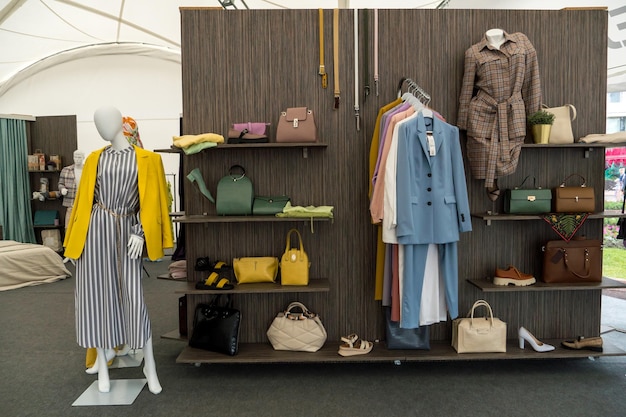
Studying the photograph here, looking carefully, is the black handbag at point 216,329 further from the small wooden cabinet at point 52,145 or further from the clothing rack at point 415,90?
the small wooden cabinet at point 52,145

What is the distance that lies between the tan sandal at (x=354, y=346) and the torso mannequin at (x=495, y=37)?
7.41 ft

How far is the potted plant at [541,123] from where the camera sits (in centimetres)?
313

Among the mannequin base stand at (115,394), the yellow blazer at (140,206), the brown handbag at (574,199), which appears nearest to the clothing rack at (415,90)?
the brown handbag at (574,199)

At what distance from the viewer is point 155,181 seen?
2.95 meters

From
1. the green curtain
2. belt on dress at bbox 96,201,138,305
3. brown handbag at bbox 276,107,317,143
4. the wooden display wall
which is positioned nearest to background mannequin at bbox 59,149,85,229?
the green curtain

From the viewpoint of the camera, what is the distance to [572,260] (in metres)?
3.25

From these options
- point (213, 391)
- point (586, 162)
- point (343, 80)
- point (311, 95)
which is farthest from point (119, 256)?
point (586, 162)

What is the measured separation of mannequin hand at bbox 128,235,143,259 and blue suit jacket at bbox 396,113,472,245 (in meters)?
1.63

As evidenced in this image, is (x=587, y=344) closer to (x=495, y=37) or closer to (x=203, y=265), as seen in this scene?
(x=495, y=37)

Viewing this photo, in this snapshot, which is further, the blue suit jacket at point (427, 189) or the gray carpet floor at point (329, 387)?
the blue suit jacket at point (427, 189)

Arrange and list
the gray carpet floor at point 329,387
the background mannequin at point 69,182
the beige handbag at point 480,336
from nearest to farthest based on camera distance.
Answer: the gray carpet floor at point 329,387 → the beige handbag at point 480,336 → the background mannequin at point 69,182

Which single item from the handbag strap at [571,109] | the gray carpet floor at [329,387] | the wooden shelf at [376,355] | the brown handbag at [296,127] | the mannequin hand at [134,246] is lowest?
the gray carpet floor at [329,387]

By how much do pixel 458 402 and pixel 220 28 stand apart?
118 inches

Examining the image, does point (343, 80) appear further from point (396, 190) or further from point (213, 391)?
point (213, 391)
